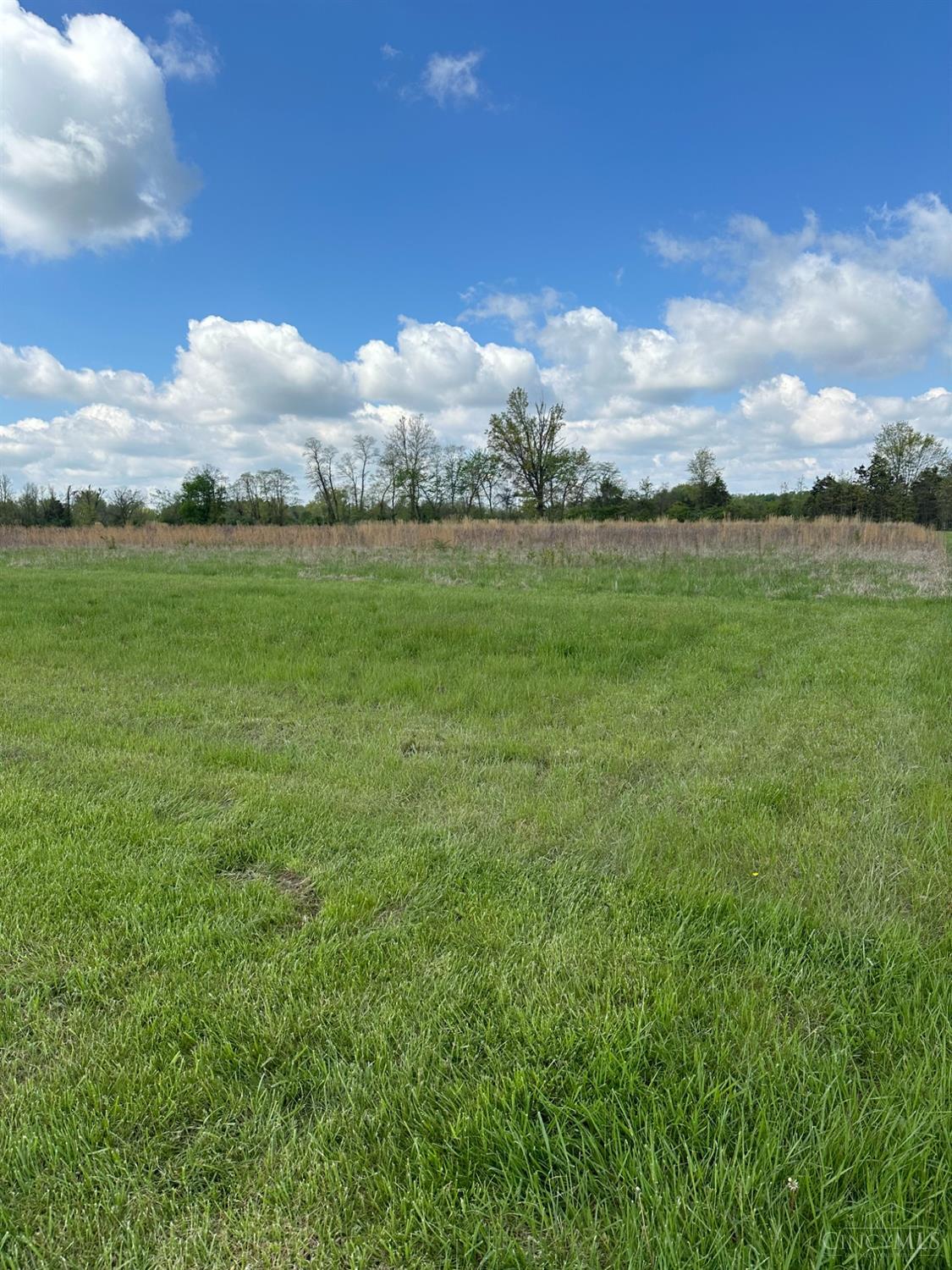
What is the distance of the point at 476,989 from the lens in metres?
2.00

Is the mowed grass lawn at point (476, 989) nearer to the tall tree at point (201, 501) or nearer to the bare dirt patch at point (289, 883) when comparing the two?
the bare dirt patch at point (289, 883)

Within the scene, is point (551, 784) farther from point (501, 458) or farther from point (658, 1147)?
point (501, 458)

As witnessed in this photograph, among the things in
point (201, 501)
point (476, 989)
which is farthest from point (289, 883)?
point (201, 501)

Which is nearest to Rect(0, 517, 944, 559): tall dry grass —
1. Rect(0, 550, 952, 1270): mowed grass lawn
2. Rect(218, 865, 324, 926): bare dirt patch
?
Rect(0, 550, 952, 1270): mowed grass lawn

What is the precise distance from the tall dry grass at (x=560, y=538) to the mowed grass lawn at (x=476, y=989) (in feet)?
54.1

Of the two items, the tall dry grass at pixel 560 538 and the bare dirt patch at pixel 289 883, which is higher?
the tall dry grass at pixel 560 538

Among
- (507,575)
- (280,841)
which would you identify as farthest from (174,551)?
(280,841)

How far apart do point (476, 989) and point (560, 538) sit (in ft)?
72.4

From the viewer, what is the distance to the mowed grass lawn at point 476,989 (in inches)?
52.9

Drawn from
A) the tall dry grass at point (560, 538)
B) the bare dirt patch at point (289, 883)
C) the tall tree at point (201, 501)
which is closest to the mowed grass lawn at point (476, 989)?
the bare dirt patch at point (289, 883)

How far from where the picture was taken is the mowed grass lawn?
4.41 ft

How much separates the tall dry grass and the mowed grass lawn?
1649 cm

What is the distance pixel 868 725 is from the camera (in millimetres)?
4633

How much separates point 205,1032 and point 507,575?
13995mm
